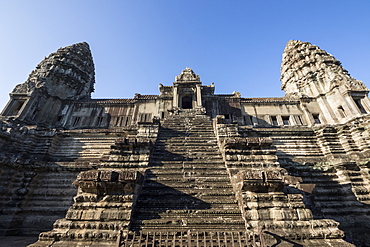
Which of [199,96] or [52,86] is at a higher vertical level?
[52,86]

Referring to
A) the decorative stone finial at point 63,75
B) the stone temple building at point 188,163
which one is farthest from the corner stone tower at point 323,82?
the decorative stone finial at point 63,75

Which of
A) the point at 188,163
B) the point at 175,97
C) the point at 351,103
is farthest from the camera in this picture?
the point at 175,97

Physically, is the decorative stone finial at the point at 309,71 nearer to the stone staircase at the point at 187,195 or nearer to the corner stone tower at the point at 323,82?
the corner stone tower at the point at 323,82

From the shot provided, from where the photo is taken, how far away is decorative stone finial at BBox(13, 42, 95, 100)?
1838 cm

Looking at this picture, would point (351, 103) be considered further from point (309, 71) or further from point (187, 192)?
point (187, 192)

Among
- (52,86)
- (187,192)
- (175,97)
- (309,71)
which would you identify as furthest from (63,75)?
(309,71)

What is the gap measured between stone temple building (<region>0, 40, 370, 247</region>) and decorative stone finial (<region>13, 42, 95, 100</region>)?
0.51 feet

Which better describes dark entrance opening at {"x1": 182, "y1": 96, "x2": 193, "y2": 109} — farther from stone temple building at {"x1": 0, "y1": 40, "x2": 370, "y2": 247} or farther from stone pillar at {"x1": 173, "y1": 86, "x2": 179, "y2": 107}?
stone pillar at {"x1": 173, "y1": 86, "x2": 179, "y2": 107}

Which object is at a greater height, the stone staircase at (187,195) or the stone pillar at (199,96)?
the stone pillar at (199,96)

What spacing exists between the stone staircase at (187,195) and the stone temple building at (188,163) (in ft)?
0.13

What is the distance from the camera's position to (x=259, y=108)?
61.3 feet

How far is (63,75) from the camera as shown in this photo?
20.7 meters

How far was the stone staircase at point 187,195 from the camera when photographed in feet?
16.7

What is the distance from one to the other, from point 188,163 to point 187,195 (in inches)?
73.4
